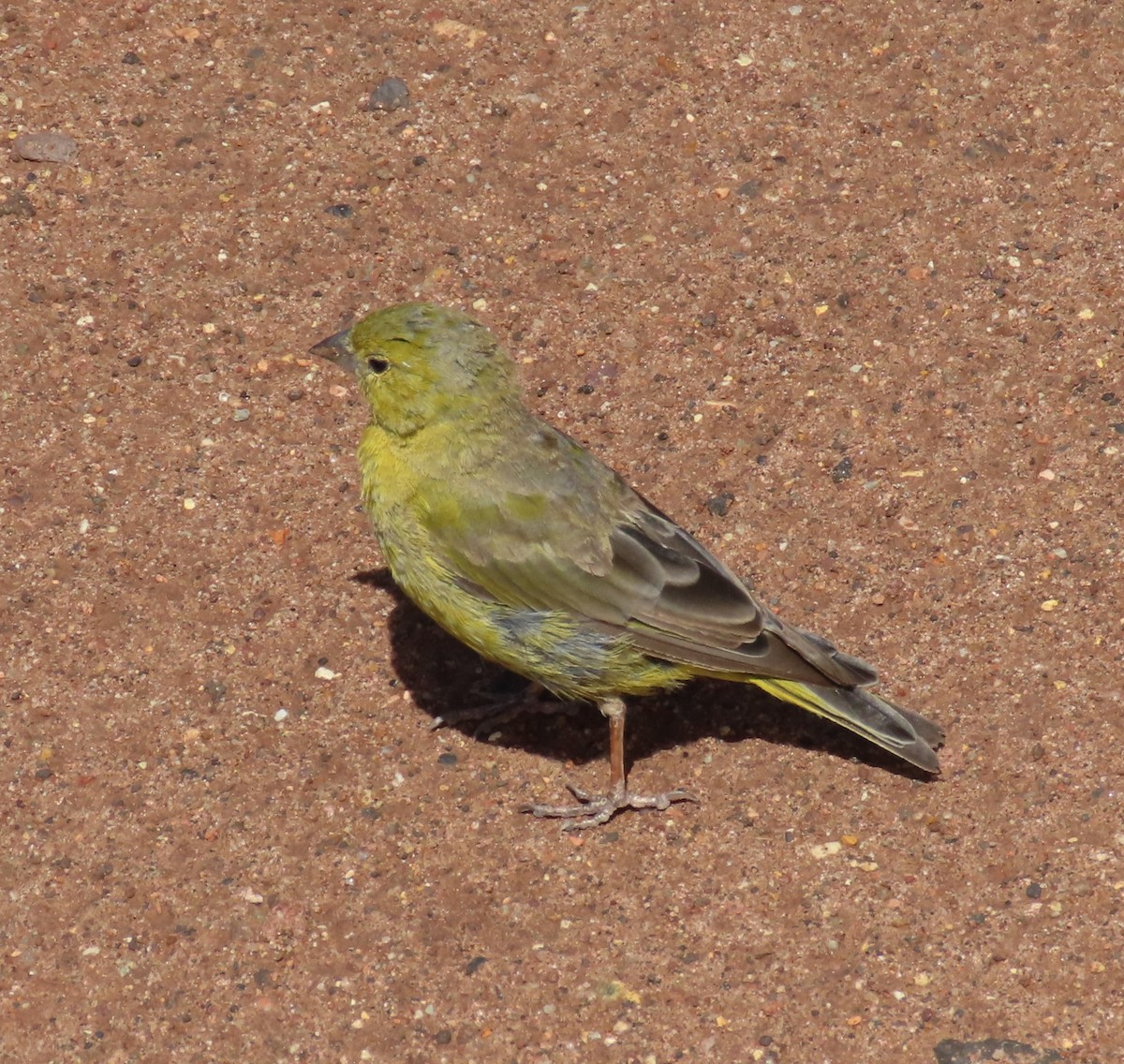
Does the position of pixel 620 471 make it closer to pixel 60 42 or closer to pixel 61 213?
pixel 61 213

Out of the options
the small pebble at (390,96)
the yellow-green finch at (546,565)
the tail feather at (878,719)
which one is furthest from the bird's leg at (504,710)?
the small pebble at (390,96)

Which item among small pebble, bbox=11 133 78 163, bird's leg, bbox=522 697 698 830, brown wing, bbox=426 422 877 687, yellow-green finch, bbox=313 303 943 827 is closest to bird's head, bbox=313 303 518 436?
yellow-green finch, bbox=313 303 943 827

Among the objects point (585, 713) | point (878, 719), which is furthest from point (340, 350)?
point (878, 719)

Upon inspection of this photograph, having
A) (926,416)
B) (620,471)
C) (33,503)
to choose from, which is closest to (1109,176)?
(926,416)

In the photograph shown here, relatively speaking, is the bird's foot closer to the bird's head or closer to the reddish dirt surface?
the reddish dirt surface

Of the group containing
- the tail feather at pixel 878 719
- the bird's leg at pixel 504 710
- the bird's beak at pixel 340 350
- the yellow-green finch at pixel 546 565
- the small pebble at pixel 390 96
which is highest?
the bird's beak at pixel 340 350

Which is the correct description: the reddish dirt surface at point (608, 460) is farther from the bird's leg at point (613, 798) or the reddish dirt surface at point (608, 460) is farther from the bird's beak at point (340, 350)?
the bird's beak at point (340, 350)

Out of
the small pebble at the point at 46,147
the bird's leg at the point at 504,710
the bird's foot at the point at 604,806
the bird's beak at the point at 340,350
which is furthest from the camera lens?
the small pebble at the point at 46,147
